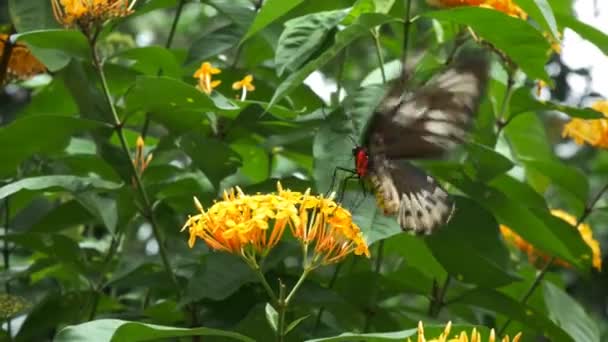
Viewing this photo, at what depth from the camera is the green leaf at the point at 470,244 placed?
216cm

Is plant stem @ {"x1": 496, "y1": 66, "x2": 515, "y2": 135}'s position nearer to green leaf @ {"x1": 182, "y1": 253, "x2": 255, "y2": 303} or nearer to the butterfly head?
the butterfly head

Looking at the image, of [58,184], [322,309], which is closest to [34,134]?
[58,184]

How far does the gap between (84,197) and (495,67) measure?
40.2 inches

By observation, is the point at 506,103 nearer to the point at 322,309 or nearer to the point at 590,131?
the point at 590,131

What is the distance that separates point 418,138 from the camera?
78.0 inches

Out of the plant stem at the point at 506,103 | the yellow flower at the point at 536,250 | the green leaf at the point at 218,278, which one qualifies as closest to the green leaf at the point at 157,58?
the green leaf at the point at 218,278

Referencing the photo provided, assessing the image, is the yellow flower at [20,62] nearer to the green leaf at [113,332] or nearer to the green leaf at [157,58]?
the green leaf at [157,58]

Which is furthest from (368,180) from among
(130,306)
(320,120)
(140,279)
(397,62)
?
(130,306)

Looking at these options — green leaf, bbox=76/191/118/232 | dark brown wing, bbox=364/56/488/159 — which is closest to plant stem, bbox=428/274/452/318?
dark brown wing, bbox=364/56/488/159

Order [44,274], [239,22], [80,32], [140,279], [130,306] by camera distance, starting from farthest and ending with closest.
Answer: [130,306]
[44,274]
[239,22]
[140,279]
[80,32]

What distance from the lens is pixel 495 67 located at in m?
2.61

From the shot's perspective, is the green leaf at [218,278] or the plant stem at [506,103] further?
the plant stem at [506,103]

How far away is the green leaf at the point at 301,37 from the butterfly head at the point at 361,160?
0.19 meters

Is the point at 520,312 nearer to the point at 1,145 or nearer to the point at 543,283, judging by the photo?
the point at 543,283
